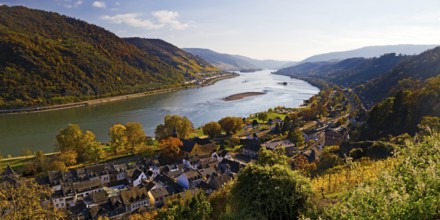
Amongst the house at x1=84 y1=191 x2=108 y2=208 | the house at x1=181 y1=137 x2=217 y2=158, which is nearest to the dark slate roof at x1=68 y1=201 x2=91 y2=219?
the house at x1=84 y1=191 x2=108 y2=208

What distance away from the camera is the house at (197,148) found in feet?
95.1

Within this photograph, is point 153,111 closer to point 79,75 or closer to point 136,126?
point 136,126

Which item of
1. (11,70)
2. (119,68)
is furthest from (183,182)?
(119,68)

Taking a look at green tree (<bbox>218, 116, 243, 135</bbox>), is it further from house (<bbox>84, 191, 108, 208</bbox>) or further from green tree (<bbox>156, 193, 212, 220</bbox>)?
green tree (<bbox>156, 193, 212, 220</bbox>)

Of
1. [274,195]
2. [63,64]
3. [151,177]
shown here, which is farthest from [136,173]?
[63,64]

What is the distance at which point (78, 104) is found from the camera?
6259 cm

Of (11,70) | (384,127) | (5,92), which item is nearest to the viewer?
(384,127)

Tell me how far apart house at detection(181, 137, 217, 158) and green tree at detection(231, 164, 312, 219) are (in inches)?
821

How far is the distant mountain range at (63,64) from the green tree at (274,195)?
202 feet

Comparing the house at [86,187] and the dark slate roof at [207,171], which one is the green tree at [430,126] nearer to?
the dark slate roof at [207,171]

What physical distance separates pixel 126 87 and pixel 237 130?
169ft

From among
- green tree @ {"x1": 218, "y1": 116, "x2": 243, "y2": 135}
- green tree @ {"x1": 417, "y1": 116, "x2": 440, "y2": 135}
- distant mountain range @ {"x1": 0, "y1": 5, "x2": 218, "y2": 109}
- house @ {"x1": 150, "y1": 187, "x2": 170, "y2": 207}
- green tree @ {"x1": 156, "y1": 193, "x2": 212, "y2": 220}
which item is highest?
distant mountain range @ {"x1": 0, "y1": 5, "x2": 218, "y2": 109}

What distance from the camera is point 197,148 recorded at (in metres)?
29.6

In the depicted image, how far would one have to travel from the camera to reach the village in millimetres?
18250
